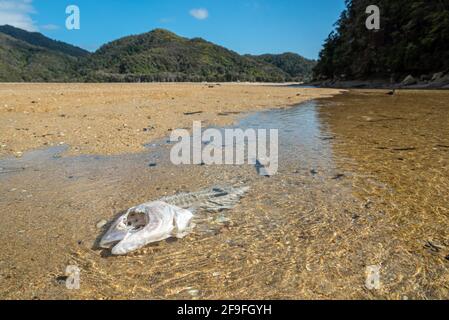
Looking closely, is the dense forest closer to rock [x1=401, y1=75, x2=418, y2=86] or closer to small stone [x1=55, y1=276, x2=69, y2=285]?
rock [x1=401, y1=75, x2=418, y2=86]

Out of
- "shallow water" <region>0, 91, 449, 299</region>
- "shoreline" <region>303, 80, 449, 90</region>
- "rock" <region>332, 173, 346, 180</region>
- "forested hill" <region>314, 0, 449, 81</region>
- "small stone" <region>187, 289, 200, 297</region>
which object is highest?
"forested hill" <region>314, 0, 449, 81</region>

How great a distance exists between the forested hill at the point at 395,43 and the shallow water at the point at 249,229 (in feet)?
133

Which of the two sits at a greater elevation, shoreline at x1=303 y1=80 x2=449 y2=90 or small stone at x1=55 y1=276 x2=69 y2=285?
shoreline at x1=303 y1=80 x2=449 y2=90

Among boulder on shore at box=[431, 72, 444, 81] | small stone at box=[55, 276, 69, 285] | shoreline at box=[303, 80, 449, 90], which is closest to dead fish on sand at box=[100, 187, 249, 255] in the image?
small stone at box=[55, 276, 69, 285]

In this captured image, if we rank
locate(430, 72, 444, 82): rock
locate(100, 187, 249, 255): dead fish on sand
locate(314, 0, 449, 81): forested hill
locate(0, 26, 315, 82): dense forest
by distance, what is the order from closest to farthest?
locate(100, 187, 249, 255): dead fish on sand → locate(430, 72, 444, 82): rock → locate(314, 0, 449, 81): forested hill → locate(0, 26, 315, 82): dense forest

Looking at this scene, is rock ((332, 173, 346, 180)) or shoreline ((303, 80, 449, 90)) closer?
rock ((332, 173, 346, 180))

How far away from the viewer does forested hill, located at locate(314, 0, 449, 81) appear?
128ft

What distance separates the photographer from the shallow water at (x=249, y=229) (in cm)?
272

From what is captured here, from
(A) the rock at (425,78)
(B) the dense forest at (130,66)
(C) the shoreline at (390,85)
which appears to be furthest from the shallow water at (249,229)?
(B) the dense forest at (130,66)

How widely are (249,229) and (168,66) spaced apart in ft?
502

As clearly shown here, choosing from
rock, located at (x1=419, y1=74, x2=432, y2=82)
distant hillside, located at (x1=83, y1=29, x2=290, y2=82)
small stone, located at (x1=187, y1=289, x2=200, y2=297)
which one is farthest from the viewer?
distant hillside, located at (x1=83, y1=29, x2=290, y2=82)

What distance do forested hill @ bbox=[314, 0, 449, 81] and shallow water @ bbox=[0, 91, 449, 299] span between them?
40575mm
